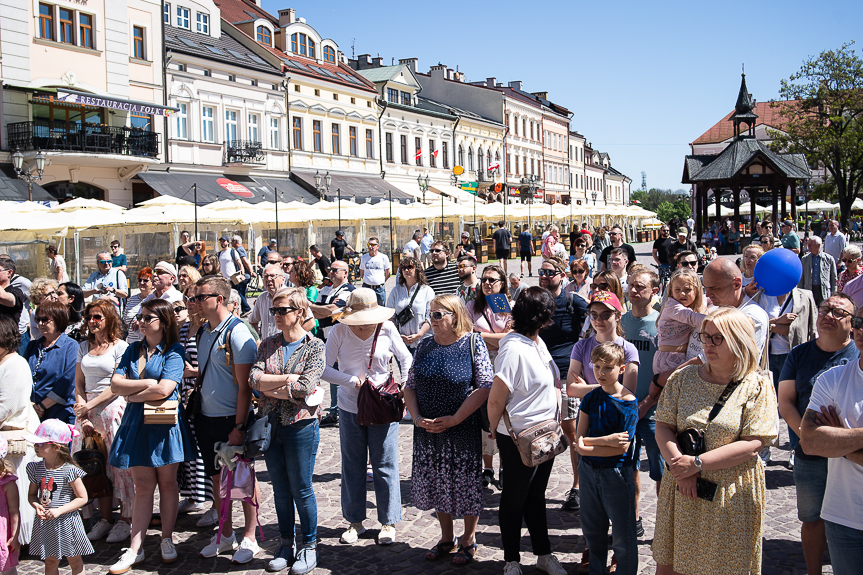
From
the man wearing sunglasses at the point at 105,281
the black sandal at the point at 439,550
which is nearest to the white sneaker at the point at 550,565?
the black sandal at the point at 439,550

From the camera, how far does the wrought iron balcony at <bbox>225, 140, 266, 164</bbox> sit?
32.1 m

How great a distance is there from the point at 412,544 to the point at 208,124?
2941 centimetres

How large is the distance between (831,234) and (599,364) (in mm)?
13225

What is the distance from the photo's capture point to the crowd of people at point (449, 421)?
3320 millimetres

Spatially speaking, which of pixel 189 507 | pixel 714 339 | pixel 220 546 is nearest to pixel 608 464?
pixel 714 339

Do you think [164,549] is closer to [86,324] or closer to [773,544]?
[86,324]

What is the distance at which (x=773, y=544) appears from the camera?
484 cm

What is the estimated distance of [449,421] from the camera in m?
4.54

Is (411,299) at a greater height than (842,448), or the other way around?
(411,299)

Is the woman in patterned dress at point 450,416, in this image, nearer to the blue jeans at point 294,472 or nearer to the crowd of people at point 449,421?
the crowd of people at point 449,421

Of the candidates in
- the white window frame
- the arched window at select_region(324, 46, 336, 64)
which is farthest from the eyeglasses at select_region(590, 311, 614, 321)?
the arched window at select_region(324, 46, 336, 64)

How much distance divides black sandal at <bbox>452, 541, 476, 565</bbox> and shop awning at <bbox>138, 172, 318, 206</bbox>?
22.0m

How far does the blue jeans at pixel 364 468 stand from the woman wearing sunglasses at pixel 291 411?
371 millimetres

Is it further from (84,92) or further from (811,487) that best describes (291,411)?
(84,92)
